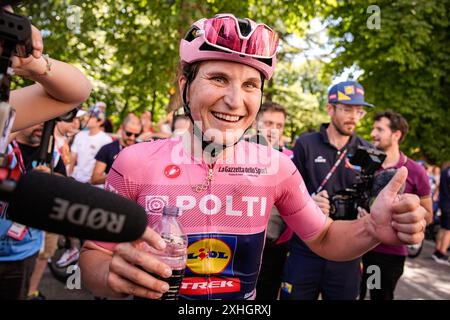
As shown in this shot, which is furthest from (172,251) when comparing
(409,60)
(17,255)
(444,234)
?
(409,60)

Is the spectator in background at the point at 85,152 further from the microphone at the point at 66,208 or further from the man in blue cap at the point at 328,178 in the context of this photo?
the microphone at the point at 66,208

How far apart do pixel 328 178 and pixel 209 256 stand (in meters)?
2.62

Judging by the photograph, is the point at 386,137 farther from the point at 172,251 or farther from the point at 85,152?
the point at 85,152

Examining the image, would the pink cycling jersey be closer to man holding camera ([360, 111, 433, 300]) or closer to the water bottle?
the water bottle

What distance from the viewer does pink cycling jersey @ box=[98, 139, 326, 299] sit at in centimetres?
206

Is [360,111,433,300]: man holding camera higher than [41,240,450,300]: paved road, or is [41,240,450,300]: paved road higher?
[360,111,433,300]: man holding camera

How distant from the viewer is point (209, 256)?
208 cm

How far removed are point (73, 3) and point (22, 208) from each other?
26.1 ft

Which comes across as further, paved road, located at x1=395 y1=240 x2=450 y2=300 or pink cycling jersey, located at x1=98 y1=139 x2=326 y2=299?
paved road, located at x1=395 y1=240 x2=450 y2=300

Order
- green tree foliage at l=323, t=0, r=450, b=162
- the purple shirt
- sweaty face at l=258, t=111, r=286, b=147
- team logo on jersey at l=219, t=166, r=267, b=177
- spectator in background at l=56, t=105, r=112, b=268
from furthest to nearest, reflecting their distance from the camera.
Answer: green tree foliage at l=323, t=0, r=450, b=162 → spectator in background at l=56, t=105, r=112, b=268 → sweaty face at l=258, t=111, r=286, b=147 → the purple shirt → team logo on jersey at l=219, t=166, r=267, b=177

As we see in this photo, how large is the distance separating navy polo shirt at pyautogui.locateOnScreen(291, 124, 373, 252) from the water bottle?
9.47 ft

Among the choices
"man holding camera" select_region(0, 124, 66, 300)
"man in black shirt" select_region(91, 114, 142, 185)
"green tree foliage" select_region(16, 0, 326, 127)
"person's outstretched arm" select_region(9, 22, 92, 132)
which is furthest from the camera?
"green tree foliage" select_region(16, 0, 326, 127)

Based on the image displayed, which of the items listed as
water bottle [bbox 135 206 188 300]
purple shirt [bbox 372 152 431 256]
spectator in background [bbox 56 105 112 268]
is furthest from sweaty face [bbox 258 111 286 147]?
water bottle [bbox 135 206 188 300]
